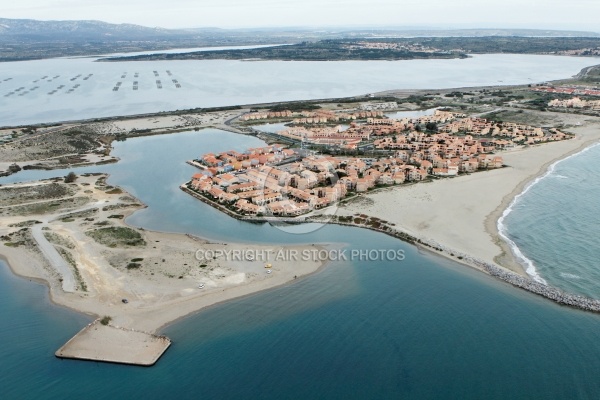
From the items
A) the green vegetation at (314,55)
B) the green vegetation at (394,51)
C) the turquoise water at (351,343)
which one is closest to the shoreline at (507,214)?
the turquoise water at (351,343)

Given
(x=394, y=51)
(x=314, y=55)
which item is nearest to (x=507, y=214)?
(x=314, y=55)

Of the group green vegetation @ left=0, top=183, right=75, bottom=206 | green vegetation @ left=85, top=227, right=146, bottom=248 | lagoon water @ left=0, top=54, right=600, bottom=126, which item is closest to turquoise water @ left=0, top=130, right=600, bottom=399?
green vegetation @ left=85, top=227, right=146, bottom=248

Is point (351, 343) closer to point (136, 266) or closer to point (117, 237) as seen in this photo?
point (136, 266)

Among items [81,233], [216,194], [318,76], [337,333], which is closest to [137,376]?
[337,333]

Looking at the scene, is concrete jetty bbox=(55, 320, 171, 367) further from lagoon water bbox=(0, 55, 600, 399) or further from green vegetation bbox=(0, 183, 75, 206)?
green vegetation bbox=(0, 183, 75, 206)

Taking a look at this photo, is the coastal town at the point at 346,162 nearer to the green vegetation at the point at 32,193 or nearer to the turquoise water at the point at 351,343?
the green vegetation at the point at 32,193

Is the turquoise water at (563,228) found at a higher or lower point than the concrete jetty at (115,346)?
higher
